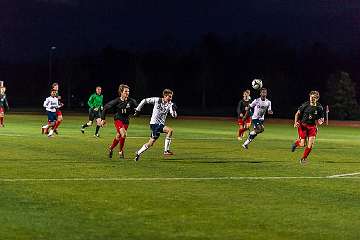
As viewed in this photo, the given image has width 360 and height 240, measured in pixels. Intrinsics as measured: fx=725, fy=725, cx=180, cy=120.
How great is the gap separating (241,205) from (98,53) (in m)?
131

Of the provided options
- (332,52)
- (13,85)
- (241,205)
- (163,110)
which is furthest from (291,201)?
(13,85)

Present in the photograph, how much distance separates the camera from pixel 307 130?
2020 centimetres

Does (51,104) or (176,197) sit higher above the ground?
(176,197)

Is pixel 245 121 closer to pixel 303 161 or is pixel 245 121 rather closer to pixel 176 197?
pixel 303 161

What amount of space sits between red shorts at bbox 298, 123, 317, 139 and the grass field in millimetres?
776

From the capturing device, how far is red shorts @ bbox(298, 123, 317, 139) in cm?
2002

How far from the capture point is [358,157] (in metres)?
22.2

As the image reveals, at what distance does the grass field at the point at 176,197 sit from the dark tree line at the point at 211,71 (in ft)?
257

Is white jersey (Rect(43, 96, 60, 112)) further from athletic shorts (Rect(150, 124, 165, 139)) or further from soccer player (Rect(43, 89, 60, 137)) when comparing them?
athletic shorts (Rect(150, 124, 165, 139))

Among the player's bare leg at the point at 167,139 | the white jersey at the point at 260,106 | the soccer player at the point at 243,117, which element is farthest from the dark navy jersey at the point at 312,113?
the soccer player at the point at 243,117

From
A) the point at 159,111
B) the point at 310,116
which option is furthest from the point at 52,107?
the point at 310,116

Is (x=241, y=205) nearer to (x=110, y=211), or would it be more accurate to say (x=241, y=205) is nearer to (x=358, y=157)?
(x=110, y=211)

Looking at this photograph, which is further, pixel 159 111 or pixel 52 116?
pixel 52 116

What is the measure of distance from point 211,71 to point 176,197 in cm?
10179
